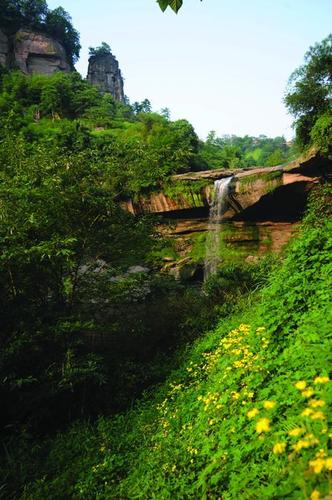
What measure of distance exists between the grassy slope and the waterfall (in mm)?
12154

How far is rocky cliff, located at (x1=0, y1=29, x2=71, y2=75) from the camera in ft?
182

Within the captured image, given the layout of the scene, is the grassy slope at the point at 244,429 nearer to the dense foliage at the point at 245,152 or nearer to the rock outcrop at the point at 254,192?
the rock outcrop at the point at 254,192

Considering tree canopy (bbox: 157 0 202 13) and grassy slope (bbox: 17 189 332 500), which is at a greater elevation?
tree canopy (bbox: 157 0 202 13)

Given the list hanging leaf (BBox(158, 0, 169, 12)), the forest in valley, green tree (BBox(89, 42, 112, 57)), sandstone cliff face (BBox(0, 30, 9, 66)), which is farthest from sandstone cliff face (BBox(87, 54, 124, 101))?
hanging leaf (BBox(158, 0, 169, 12))

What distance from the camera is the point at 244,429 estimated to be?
3236 mm

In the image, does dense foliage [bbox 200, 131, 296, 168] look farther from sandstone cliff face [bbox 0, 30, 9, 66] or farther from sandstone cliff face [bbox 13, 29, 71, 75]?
sandstone cliff face [bbox 0, 30, 9, 66]

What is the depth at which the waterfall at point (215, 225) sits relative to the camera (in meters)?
18.4

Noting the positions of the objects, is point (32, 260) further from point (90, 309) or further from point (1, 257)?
point (90, 309)

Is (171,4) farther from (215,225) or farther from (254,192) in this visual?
(215,225)

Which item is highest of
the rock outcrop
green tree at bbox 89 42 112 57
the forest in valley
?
green tree at bbox 89 42 112 57

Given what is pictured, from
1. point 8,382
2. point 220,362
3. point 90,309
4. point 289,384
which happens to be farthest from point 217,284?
point 289,384

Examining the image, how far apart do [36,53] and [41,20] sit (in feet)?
35.6

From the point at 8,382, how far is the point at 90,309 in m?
2.69

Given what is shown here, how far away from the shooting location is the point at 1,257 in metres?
6.34
